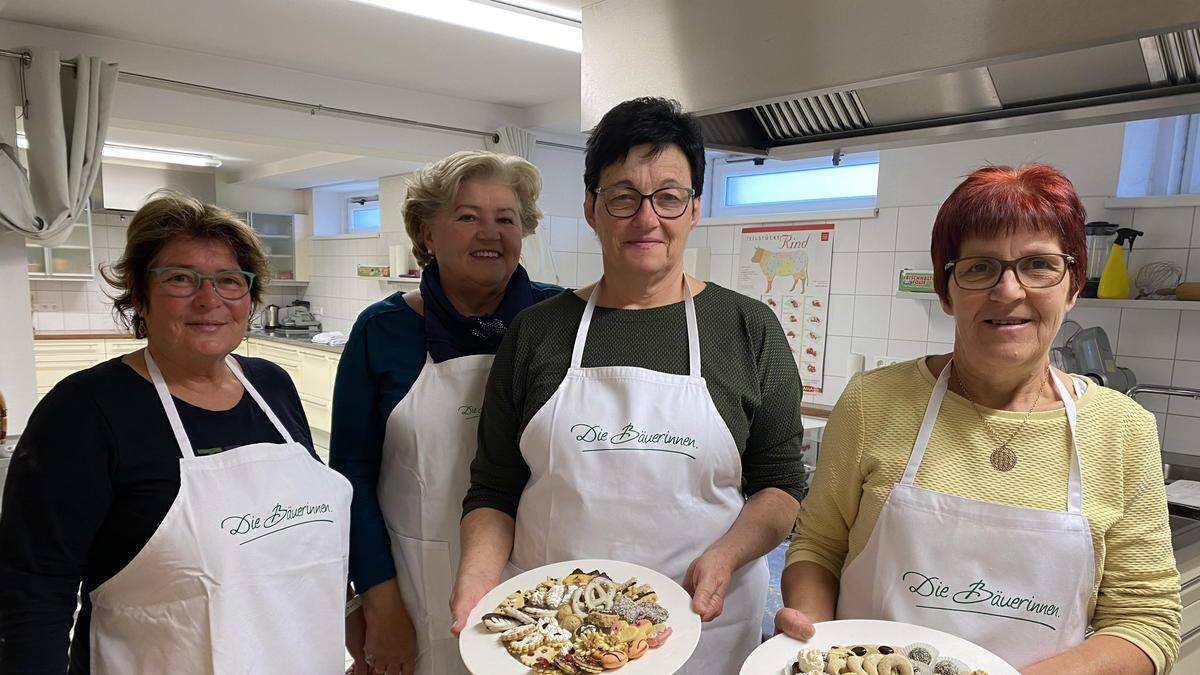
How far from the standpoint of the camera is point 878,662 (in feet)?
2.69

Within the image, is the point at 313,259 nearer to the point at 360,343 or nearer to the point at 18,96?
the point at 18,96

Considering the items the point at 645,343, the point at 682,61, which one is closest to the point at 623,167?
the point at 645,343

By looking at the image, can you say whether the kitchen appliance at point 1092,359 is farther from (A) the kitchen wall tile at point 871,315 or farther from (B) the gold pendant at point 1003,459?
(B) the gold pendant at point 1003,459

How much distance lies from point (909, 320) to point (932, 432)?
236cm

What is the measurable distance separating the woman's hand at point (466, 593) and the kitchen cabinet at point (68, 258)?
628cm

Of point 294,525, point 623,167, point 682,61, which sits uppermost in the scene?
point 682,61

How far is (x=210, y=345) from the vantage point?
1142 millimetres

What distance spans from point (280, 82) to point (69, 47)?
33.5 inches

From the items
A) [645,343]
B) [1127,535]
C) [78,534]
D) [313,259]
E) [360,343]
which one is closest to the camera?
[1127,535]

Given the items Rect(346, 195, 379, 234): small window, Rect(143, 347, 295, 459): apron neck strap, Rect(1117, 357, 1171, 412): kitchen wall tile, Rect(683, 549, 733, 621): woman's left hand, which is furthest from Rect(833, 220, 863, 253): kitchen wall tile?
Rect(346, 195, 379, 234): small window

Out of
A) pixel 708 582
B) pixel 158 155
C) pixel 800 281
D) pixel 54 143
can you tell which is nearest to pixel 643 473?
pixel 708 582

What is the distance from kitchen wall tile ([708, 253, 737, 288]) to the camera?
3.86 meters

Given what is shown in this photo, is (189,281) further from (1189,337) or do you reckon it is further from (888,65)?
(1189,337)

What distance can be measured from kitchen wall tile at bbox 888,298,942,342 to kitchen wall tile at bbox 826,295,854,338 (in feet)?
0.69
